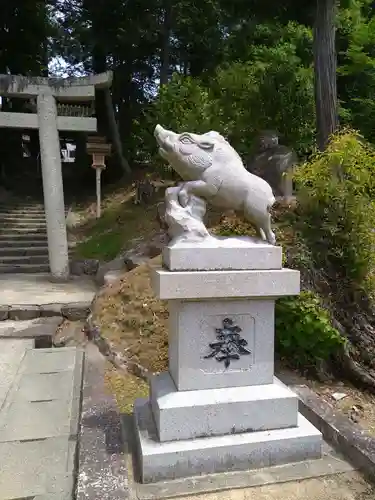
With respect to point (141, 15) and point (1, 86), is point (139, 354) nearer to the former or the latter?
point (1, 86)

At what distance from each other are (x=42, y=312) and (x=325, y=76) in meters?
6.57

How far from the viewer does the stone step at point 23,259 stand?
408 inches

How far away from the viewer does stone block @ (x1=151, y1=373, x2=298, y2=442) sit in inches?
107

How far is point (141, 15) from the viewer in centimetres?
1468

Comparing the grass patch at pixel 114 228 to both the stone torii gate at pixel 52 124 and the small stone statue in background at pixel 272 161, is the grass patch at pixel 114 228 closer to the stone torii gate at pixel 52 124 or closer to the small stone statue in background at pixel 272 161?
the stone torii gate at pixel 52 124

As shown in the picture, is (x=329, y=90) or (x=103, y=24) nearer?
(x=329, y=90)

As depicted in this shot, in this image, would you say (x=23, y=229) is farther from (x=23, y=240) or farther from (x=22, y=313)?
(x=22, y=313)

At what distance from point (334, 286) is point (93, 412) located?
3.29 metres

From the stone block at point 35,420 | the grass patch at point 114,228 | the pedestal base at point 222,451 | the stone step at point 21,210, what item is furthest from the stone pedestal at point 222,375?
the stone step at point 21,210

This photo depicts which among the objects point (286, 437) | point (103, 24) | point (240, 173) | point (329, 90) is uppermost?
point (103, 24)

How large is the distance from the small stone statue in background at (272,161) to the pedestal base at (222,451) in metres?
4.46

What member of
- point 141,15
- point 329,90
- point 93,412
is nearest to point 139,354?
point 93,412

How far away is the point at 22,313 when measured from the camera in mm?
6555

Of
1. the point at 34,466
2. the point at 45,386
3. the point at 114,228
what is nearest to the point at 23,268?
the point at 114,228
